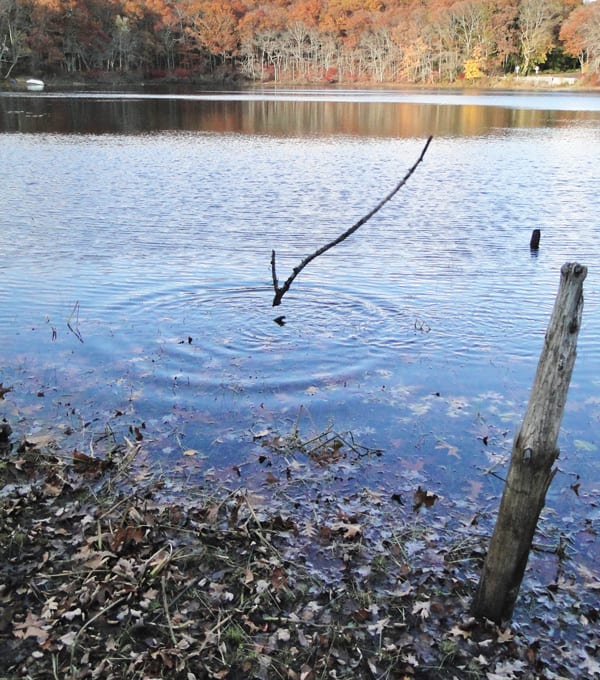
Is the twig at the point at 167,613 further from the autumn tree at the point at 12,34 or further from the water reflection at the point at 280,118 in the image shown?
the autumn tree at the point at 12,34

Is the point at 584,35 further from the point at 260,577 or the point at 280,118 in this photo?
the point at 260,577

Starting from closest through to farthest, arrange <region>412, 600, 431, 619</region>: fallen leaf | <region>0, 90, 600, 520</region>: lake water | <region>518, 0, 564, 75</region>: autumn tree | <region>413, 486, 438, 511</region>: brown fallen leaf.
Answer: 1. <region>412, 600, 431, 619</region>: fallen leaf
2. <region>413, 486, 438, 511</region>: brown fallen leaf
3. <region>0, 90, 600, 520</region>: lake water
4. <region>518, 0, 564, 75</region>: autumn tree

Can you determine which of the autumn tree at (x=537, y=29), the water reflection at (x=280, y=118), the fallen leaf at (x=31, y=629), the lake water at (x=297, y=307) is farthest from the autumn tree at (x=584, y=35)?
the fallen leaf at (x=31, y=629)

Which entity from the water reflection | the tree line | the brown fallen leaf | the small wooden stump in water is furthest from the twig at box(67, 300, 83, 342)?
the tree line

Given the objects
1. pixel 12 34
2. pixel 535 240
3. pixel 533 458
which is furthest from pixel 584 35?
pixel 533 458

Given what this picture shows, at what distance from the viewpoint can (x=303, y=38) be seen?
516 feet

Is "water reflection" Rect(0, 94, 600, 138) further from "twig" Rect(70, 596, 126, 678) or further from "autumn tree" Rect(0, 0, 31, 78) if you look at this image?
"twig" Rect(70, 596, 126, 678)

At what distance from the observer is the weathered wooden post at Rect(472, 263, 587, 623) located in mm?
4094

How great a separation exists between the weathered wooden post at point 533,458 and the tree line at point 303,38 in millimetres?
110623

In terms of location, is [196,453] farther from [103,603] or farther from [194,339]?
[194,339]

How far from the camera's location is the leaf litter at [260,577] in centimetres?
426

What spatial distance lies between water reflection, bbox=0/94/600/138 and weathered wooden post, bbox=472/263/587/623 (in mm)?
37766

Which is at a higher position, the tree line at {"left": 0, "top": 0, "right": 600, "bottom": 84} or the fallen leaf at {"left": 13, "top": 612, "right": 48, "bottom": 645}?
the tree line at {"left": 0, "top": 0, "right": 600, "bottom": 84}

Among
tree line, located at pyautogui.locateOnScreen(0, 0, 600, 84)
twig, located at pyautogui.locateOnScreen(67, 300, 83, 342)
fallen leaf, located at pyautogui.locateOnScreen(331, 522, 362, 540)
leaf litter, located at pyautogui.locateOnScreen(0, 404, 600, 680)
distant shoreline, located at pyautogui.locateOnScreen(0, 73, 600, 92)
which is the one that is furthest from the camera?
tree line, located at pyautogui.locateOnScreen(0, 0, 600, 84)
